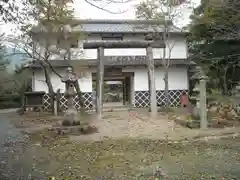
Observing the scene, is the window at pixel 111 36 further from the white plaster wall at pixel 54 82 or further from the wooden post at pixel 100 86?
the wooden post at pixel 100 86

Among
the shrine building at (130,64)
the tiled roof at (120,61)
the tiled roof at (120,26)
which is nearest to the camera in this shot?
the tiled roof at (120,26)

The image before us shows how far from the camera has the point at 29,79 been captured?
86.9ft

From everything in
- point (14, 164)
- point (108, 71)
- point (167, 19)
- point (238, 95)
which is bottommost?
point (14, 164)

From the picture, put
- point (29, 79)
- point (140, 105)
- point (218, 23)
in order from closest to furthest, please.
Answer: point (218, 23) < point (140, 105) < point (29, 79)

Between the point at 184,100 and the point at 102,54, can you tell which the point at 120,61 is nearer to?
the point at 184,100

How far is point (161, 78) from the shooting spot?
2322cm

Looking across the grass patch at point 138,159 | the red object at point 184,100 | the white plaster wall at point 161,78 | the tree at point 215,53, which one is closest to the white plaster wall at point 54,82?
the white plaster wall at point 161,78

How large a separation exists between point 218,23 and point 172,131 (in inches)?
259

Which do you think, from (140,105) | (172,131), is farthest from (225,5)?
(140,105)

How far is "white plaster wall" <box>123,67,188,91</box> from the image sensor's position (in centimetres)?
2292

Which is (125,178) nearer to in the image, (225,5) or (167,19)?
(225,5)

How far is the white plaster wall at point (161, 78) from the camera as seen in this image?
2292 centimetres

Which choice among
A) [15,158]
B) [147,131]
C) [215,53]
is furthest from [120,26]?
[15,158]

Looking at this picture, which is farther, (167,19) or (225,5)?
(167,19)
